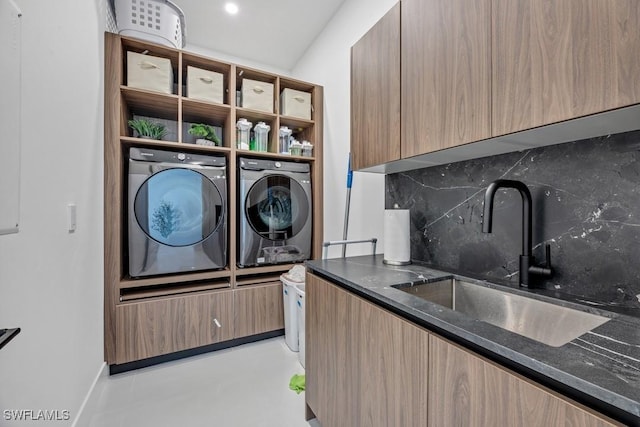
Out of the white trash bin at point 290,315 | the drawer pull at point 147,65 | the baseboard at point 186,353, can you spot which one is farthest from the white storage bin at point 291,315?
the drawer pull at point 147,65

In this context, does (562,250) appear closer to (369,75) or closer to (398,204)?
(398,204)

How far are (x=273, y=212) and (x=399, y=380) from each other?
1.88 metres

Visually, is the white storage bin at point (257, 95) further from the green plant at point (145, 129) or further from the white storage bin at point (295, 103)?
the green plant at point (145, 129)

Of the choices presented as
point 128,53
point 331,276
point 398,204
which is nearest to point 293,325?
point 331,276

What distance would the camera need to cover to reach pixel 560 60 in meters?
0.77

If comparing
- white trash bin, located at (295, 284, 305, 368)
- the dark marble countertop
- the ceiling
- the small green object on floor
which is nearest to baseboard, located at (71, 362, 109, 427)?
the small green object on floor

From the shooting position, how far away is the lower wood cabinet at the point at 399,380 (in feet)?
1.83

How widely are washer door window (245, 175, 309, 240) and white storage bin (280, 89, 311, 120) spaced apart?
2.16 feet

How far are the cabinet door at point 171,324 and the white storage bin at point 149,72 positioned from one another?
5.49ft

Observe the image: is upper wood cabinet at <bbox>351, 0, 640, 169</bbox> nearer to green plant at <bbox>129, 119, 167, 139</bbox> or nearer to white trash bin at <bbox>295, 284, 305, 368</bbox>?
white trash bin at <bbox>295, 284, 305, 368</bbox>

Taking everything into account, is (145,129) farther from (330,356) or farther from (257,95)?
(330,356)

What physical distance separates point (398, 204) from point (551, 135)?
96 cm

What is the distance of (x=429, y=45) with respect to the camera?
45.9 inches

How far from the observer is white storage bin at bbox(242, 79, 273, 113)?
2453mm
